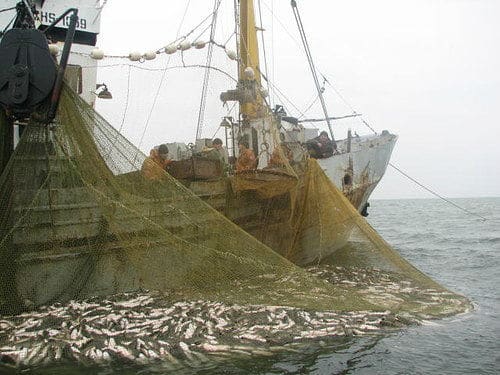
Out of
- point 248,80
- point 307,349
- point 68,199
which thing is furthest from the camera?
point 248,80

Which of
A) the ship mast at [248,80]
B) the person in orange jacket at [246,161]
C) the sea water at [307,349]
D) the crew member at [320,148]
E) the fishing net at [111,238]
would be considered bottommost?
the sea water at [307,349]

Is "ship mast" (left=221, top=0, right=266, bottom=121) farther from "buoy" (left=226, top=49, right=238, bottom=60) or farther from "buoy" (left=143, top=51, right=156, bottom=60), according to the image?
"buoy" (left=143, top=51, right=156, bottom=60)

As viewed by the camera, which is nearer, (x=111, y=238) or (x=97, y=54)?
(x=111, y=238)

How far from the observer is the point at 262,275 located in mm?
7609

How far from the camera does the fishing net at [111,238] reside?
7164 mm

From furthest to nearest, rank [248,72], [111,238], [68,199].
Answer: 1. [248,72]
2. [111,238]
3. [68,199]

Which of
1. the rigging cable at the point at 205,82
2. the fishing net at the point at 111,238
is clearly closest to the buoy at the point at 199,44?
the rigging cable at the point at 205,82

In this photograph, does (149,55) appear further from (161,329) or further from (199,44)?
(161,329)

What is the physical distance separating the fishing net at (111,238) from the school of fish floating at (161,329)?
0.73ft

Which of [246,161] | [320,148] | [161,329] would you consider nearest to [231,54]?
[246,161]

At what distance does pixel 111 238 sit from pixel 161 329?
1.78 metres

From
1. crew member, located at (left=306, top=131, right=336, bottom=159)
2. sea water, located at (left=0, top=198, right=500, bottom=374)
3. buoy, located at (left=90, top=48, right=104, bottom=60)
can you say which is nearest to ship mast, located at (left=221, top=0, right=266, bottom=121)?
crew member, located at (left=306, top=131, right=336, bottom=159)

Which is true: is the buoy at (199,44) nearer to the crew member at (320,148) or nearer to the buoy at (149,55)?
the buoy at (149,55)

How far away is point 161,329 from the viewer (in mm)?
6598
